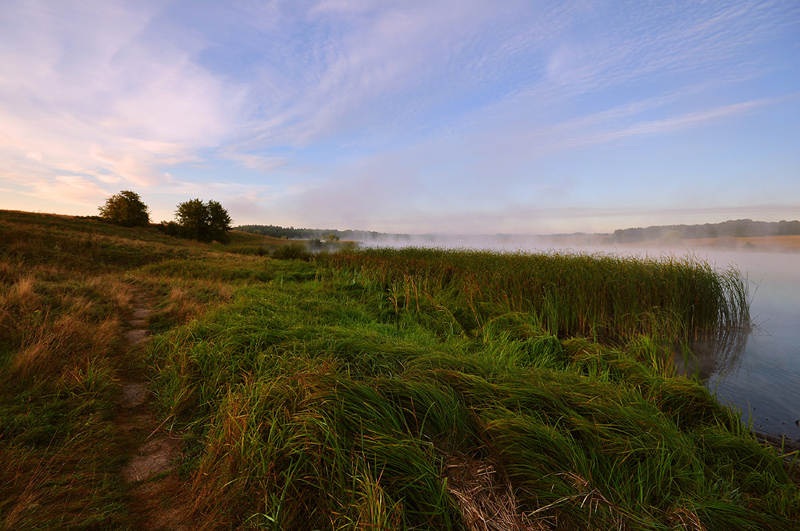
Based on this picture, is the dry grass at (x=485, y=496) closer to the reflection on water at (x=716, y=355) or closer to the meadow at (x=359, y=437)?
the meadow at (x=359, y=437)

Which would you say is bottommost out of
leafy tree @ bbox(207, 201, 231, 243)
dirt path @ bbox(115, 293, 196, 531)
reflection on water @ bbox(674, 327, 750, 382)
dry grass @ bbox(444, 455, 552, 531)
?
reflection on water @ bbox(674, 327, 750, 382)

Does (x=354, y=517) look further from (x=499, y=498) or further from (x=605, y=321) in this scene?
(x=605, y=321)

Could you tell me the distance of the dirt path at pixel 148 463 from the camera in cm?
196

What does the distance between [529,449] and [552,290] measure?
6.99 metres

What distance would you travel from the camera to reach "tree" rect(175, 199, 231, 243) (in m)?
44.1

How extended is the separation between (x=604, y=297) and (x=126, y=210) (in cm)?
5756

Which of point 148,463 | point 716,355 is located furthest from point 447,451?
point 716,355

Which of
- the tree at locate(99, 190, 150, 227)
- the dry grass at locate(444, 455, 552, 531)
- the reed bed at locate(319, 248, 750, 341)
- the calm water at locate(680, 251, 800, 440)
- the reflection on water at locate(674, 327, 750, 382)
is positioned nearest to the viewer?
the dry grass at locate(444, 455, 552, 531)

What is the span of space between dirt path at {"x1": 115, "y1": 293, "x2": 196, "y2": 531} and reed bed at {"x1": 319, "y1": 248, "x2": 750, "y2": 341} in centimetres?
524

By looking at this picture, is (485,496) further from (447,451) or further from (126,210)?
(126,210)

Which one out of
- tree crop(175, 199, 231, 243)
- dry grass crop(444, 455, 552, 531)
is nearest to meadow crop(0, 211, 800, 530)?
dry grass crop(444, 455, 552, 531)

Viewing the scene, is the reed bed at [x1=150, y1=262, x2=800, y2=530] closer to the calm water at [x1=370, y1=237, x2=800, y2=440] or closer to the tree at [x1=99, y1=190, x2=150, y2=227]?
the calm water at [x1=370, y1=237, x2=800, y2=440]

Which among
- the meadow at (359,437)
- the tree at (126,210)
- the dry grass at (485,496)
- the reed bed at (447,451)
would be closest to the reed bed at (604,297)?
the meadow at (359,437)

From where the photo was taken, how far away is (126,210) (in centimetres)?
4431
